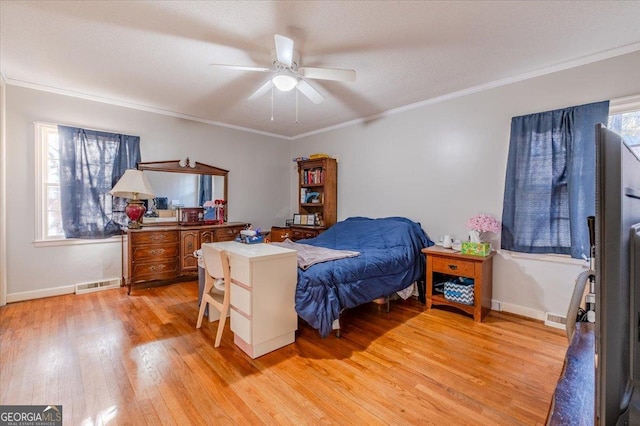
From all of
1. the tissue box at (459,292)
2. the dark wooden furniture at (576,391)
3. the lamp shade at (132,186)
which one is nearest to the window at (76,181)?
the lamp shade at (132,186)

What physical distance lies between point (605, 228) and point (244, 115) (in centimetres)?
441

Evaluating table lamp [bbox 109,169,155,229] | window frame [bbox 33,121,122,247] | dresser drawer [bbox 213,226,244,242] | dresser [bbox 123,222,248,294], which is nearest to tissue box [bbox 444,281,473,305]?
dresser drawer [bbox 213,226,244,242]

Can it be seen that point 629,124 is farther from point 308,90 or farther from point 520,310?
point 308,90

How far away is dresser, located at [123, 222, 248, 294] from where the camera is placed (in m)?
3.58

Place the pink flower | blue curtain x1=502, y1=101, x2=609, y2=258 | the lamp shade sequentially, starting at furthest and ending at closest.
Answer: the lamp shade
the pink flower
blue curtain x1=502, y1=101, x2=609, y2=258

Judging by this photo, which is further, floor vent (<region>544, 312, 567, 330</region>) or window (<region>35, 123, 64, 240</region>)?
window (<region>35, 123, 64, 240</region>)

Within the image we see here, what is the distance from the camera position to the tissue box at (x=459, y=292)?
291cm

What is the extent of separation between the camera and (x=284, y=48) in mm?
2000

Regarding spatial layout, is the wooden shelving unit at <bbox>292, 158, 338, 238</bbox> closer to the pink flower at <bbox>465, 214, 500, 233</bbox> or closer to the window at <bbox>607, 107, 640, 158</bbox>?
the pink flower at <bbox>465, 214, 500, 233</bbox>

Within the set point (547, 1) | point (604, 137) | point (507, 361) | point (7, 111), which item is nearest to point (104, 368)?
point (604, 137)

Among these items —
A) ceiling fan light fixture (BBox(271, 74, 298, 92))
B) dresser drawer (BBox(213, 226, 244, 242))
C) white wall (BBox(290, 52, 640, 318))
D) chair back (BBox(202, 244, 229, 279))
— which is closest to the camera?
chair back (BBox(202, 244, 229, 279))

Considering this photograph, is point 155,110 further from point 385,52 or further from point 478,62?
point 478,62

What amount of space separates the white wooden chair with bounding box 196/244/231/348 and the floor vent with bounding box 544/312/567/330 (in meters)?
3.06

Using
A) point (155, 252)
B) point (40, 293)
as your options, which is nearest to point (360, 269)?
point (155, 252)
